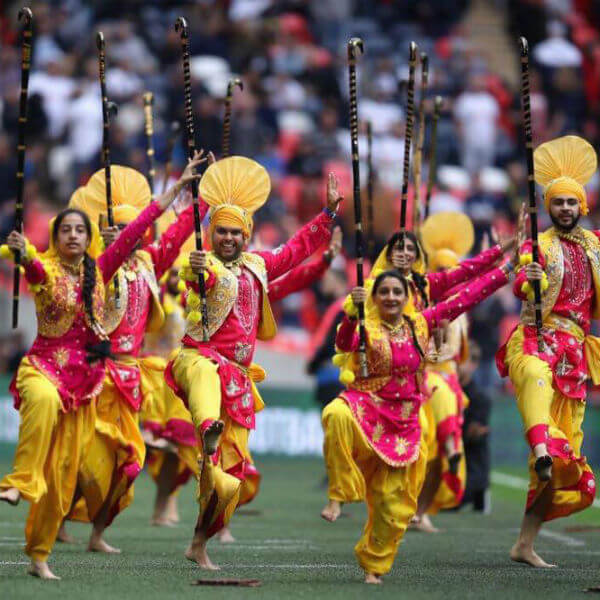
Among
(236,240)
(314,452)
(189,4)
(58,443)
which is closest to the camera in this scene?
(58,443)

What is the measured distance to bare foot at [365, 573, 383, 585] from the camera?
10002mm

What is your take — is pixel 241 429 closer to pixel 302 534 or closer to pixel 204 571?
pixel 204 571

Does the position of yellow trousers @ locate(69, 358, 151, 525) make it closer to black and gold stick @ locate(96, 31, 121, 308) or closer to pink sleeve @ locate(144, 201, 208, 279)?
black and gold stick @ locate(96, 31, 121, 308)

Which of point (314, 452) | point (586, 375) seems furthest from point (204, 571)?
point (314, 452)

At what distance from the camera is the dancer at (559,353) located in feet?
35.3

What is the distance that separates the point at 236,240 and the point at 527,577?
2.66 metres

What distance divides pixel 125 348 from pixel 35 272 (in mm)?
2124

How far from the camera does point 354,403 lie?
10461 millimetres

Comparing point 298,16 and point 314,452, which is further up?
point 298,16

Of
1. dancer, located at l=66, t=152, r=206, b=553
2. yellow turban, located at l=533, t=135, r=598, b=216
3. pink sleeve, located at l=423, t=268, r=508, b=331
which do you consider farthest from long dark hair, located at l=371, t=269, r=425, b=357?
dancer, located at l=66, t=152, r=206, b=553

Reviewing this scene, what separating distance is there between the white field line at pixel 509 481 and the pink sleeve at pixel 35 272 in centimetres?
974

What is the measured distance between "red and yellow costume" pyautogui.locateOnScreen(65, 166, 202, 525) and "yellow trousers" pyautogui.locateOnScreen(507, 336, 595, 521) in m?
2.53

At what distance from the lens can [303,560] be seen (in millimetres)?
11352

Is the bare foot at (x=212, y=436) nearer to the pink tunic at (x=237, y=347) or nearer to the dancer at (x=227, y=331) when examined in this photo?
the dancer at (x=227, y=331)
